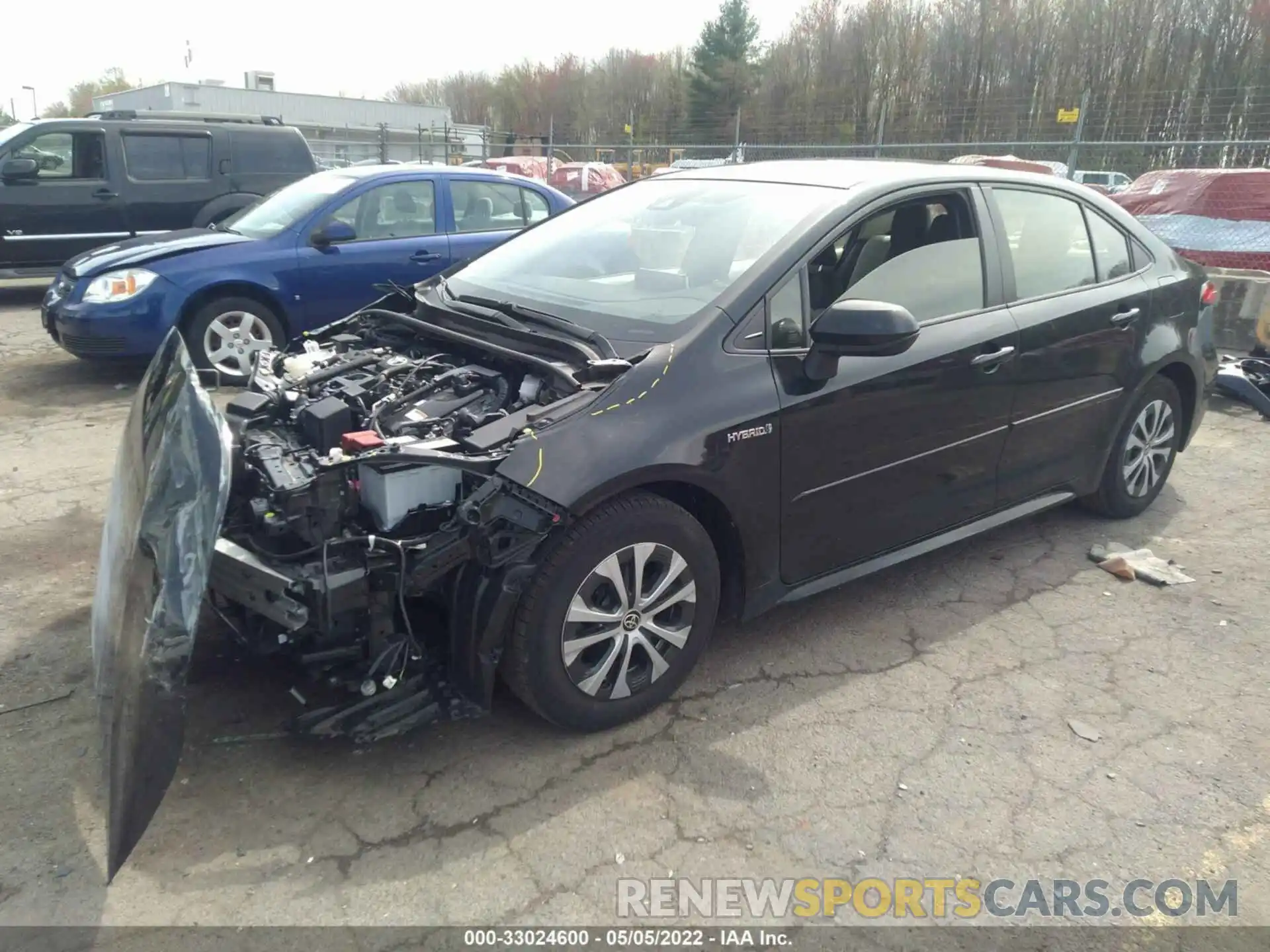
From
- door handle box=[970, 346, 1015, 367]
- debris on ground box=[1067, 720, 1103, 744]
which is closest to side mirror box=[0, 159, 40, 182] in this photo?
door handle box=[970, 346, 1015, 367]

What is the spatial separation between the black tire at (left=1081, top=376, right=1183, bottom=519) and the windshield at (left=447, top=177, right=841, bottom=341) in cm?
222

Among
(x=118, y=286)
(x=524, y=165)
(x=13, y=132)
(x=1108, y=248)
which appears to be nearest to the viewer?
(x=1108, y=248)

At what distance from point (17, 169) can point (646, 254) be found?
931cm

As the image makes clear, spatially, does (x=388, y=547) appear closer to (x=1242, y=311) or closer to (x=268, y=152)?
(x=1242, y=311)

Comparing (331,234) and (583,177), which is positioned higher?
(583,177)

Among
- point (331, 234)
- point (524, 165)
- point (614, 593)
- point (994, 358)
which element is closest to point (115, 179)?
point (331, 234)

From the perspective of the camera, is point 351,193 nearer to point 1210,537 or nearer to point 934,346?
point 934,346

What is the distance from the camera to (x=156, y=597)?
2.27 m

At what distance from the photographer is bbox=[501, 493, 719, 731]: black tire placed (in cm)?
269

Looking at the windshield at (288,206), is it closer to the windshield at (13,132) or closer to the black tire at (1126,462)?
the windshield at (13,132)

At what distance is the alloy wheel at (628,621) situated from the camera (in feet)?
9.14

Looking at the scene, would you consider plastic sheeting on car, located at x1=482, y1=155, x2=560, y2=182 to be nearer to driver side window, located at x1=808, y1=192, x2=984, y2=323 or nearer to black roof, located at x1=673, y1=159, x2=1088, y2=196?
black roof, located at x1=673, y1=159, x2=1088, y2=196

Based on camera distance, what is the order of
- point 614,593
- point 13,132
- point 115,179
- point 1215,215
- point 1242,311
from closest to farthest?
point 614,593, point 1242,311, point 13,132, point 115,179, point 1215,215

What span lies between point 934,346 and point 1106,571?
63.8 inches
